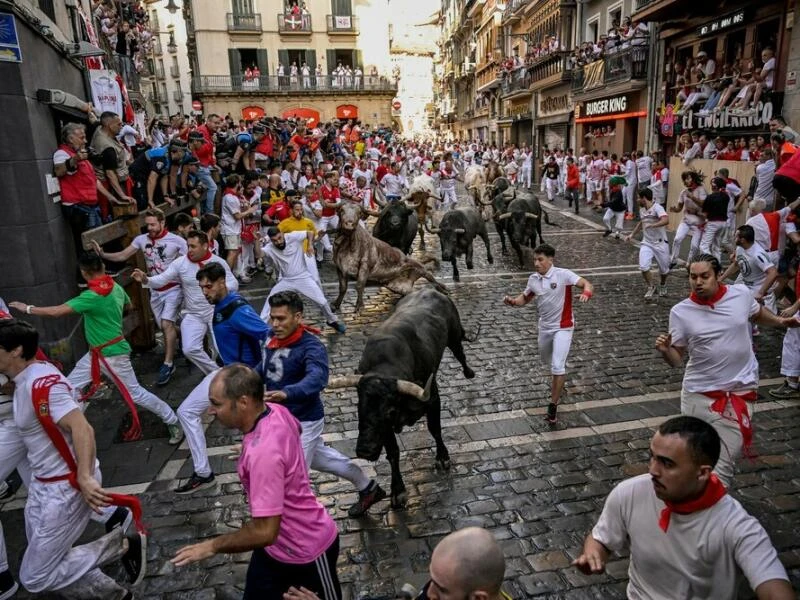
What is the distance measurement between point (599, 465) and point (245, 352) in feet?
11.4

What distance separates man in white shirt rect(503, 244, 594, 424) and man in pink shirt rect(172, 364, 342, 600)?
12.7 ft

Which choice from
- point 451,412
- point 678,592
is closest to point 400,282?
point 451,412

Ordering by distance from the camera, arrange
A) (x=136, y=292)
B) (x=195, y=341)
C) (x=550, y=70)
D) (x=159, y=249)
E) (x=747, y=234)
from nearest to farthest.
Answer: (x=195, y=341), (x=747, y=234), (x=159, y=249), (x=136, y=292), (x=550, y=70)

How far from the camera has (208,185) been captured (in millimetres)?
13867

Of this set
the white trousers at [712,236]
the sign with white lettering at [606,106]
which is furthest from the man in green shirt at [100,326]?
the sign with white lettering at [606,106]

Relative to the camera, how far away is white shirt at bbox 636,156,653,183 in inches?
821

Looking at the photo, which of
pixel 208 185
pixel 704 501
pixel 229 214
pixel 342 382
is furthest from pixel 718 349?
pixel 208 185

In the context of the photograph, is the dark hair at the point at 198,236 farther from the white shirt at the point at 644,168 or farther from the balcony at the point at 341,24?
the balcony at the point at 341,24

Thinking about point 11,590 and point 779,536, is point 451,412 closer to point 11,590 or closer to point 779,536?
point 779,536

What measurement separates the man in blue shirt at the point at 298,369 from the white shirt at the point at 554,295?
9.95 feet

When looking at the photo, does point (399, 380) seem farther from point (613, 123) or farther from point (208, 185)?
point (613, 123)

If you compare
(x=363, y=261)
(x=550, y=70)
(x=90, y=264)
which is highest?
(x=550, y=70)

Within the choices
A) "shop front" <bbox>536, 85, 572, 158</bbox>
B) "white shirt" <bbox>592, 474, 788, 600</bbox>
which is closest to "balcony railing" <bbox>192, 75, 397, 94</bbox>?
"shop front" <bbox>536, 85, 572, 158</bbox>

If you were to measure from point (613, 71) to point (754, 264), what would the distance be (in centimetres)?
1933
